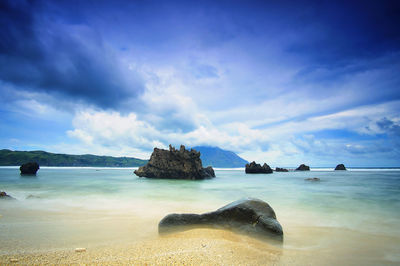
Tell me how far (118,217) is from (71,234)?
2721mm

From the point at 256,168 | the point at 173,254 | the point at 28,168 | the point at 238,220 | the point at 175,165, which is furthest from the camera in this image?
the point at 256,168

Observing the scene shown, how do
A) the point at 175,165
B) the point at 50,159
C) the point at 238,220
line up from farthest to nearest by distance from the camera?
the point at 50,159 → the point at 175,165 → the point at 238,220

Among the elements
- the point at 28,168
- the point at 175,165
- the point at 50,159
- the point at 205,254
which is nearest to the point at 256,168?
the point at 175,165

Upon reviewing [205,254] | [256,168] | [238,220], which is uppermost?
[256,168]

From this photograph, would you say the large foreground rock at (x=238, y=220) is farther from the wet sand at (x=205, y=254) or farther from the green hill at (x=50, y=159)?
the green hill at (x=50, y=159)

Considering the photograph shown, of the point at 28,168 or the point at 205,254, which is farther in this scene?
the point at 28,168

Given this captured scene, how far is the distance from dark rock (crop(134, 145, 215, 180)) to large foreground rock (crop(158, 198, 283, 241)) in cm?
3760

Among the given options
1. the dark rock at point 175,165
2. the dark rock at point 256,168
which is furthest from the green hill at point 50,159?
the dark rock at point 256,168

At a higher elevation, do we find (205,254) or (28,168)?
(205,254)

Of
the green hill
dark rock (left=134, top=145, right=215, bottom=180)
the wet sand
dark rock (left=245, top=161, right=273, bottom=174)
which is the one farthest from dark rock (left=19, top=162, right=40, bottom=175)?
the green hill

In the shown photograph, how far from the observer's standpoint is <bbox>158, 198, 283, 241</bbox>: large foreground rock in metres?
6.29

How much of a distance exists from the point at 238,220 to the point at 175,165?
39882 mm

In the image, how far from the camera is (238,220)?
687 centimetres

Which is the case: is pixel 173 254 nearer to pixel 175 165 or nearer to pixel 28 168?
pixel 175 165
